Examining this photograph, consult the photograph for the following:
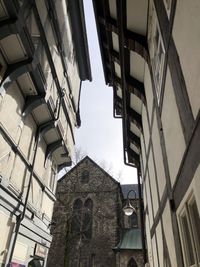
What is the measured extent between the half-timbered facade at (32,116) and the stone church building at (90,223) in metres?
11.3

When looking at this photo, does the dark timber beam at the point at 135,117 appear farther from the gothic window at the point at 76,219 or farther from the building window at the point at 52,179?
the gothic window at the point at 76,219

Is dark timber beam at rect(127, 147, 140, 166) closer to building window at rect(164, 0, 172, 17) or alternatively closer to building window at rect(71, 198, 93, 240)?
building window at rect(164, 0, 172, 17)

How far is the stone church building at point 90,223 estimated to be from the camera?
22.3 m

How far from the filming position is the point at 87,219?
24781 mm

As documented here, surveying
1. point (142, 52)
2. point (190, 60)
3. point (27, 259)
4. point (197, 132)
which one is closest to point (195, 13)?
point (190, 60)

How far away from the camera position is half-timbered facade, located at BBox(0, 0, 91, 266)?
271 inches

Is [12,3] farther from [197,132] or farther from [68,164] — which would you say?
[68,164]

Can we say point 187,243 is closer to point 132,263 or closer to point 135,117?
point 135,117

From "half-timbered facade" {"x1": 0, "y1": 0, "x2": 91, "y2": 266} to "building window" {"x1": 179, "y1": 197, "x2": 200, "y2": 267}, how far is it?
181 inches

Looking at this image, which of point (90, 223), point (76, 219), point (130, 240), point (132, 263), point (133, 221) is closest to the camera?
point (132, 263)

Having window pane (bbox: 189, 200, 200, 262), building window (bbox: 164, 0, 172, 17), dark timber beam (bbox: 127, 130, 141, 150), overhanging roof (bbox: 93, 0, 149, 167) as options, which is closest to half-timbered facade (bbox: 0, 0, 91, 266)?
overhanging roof (bbox: 93, 0, 149, 167)

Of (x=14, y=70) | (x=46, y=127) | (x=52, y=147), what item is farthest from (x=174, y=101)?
(x=52, y=147)

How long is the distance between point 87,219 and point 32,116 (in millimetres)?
17759

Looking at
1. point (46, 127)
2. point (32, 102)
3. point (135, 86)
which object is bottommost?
point (32, 102)
